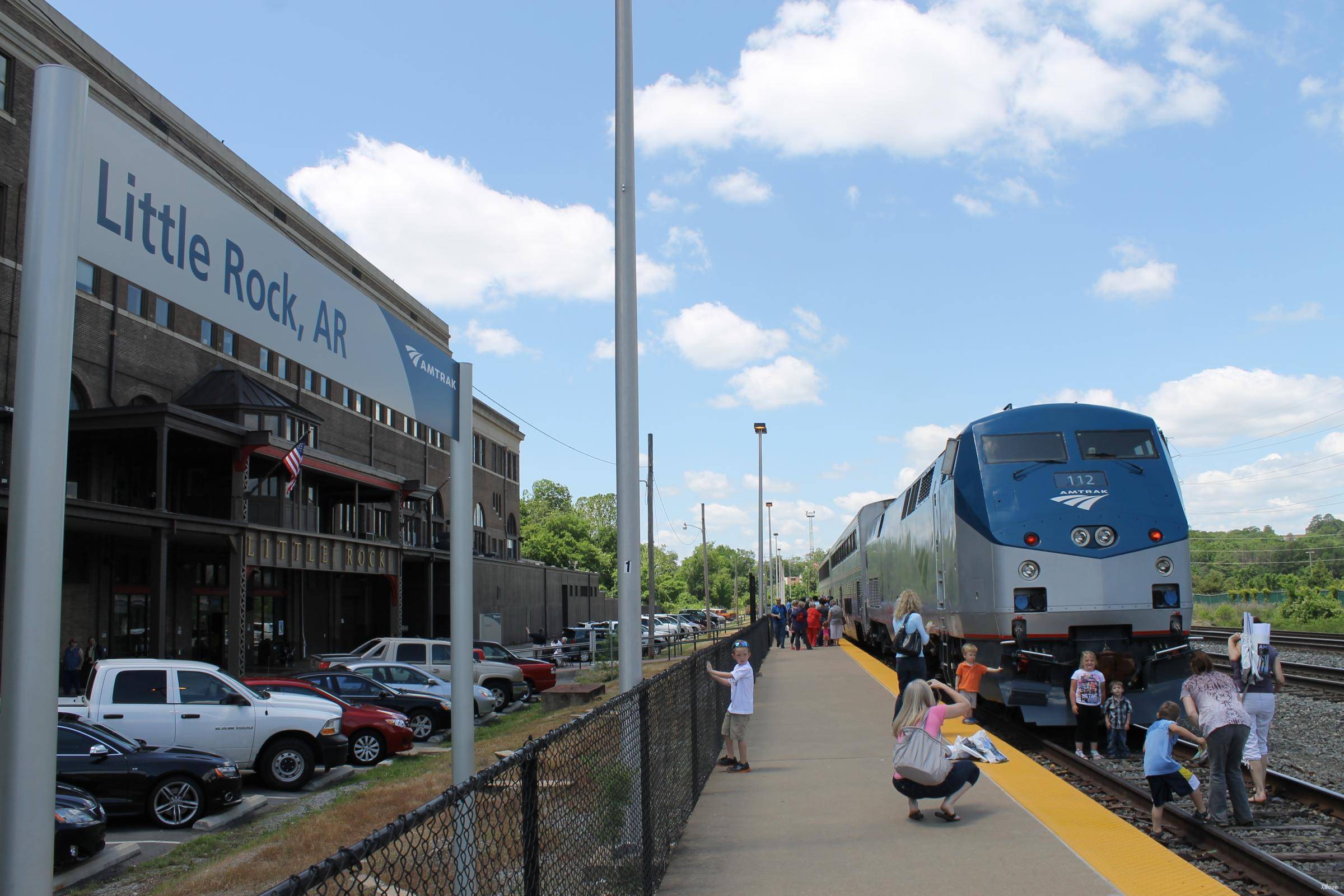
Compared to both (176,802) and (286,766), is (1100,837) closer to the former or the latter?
(176,802)

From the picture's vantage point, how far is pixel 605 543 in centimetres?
11688

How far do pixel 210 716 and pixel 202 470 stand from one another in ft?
74.1

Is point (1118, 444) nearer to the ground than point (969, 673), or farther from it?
farther from it

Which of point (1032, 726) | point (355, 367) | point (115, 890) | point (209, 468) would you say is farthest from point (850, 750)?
point (209, 468)

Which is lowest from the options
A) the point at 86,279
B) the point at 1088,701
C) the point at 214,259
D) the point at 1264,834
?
the point at 1264,834

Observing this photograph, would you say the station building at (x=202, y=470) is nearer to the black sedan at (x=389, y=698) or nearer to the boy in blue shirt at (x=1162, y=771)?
the black sedan at (x=389, y=698)

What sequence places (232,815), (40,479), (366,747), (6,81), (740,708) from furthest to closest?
1. (6,81)
2. (366,747)
3. (232,815)
4. (740,708)
5. (40,479)

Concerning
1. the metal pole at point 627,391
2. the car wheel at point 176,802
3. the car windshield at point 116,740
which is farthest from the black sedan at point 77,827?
the metal pole at point 627,391

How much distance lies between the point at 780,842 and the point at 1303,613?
149ft

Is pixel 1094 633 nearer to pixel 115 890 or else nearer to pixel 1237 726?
pixel 1237 726

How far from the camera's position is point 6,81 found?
89.7ft

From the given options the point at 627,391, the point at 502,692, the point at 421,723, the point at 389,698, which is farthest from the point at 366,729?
the point at 627,391

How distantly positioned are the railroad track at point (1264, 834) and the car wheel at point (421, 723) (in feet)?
40.9

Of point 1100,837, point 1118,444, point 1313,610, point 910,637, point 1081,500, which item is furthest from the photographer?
point 1313,610
